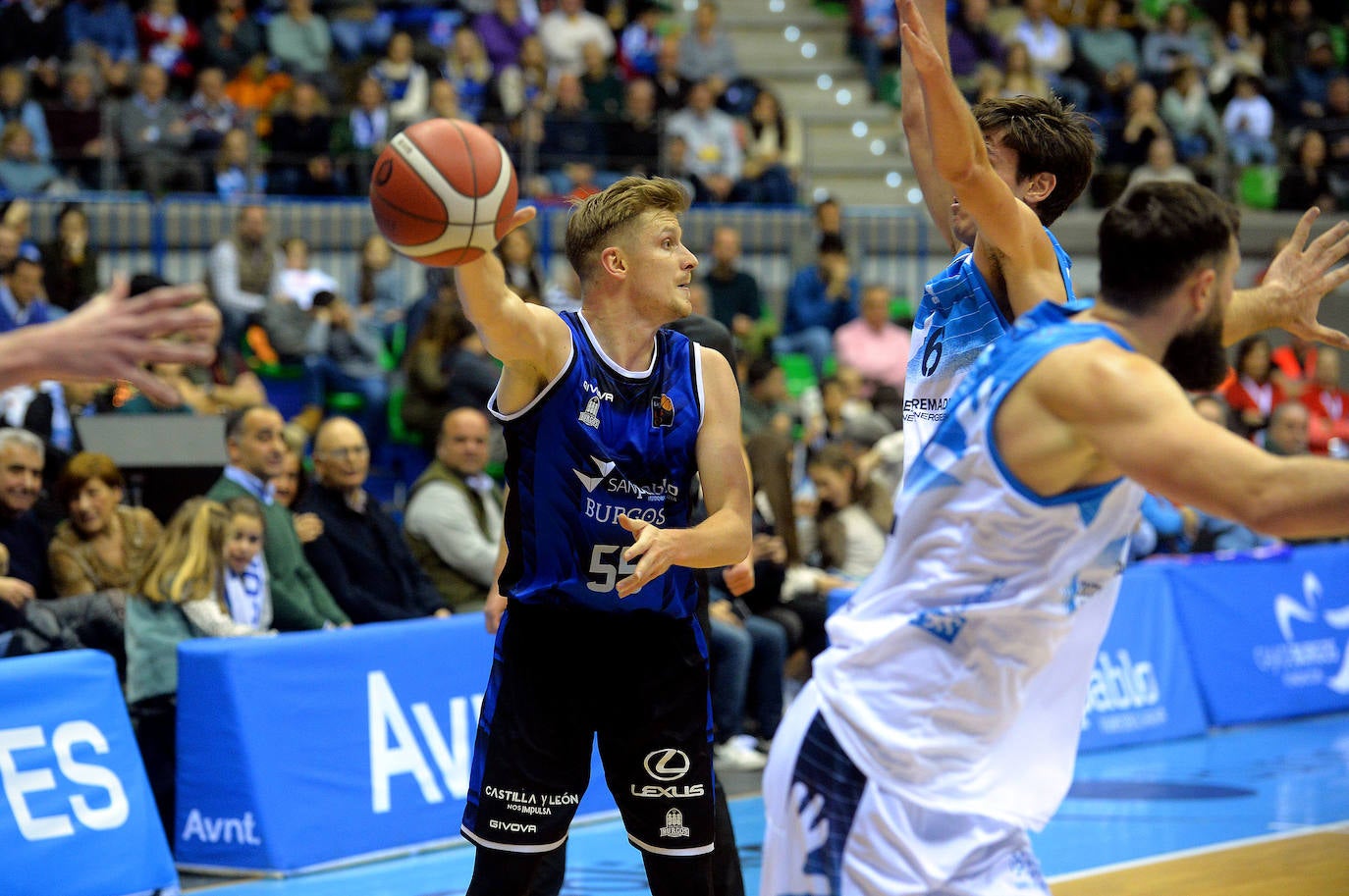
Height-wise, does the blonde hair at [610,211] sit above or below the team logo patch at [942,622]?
above

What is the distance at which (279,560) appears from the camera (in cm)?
809

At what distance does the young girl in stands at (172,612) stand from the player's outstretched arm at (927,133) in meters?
3.92

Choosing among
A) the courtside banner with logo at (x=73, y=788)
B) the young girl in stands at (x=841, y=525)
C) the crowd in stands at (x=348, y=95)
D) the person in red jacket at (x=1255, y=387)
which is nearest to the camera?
the courtside banner with logo at (x=73, y=788)

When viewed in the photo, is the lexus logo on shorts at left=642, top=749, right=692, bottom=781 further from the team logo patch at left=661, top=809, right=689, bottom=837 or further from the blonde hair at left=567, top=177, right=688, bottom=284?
the blonde hair at left=567, top=177, right=688, bottom=284

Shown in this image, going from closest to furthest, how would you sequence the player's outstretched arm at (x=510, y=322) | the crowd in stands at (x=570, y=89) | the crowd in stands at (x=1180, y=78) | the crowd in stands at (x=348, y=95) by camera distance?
the player's outstretched arm at (x=510, y=322) < the crowd in stands at (x=348, y=95) < the crowd in stands at (x=570, y=89) < the crowd in stands at (x=1180, y=78)

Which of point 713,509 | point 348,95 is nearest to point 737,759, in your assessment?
point 713,509

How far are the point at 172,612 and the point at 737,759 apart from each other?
3267 mm

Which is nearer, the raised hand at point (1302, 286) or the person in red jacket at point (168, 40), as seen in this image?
the raised hand at point (1302, 286)

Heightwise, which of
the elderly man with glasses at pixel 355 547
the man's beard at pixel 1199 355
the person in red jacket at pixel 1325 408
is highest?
the man's beard at pixel 1199 355

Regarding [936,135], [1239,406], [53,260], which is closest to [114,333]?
[936,135]

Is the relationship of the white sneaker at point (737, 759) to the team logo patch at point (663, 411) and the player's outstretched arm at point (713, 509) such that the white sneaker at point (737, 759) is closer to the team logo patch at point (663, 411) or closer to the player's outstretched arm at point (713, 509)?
the player's outstretched arm at point (713, 509)

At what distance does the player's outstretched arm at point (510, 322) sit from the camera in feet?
13.6

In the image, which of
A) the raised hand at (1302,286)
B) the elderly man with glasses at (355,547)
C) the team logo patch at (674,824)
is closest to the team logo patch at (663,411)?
the team logo patch at (674,824)

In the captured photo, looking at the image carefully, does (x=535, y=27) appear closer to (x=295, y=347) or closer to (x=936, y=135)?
(x=295, y=347)
